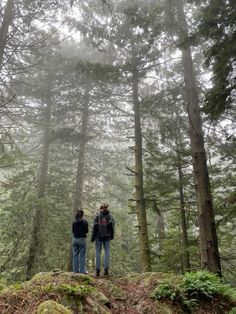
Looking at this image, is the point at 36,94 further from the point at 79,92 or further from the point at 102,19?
the point at 102,19

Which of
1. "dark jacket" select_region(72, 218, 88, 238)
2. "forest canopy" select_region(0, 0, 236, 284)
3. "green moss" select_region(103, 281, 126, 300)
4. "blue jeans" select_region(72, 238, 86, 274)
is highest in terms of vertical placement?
"forest canopy" select_region(0, 0, 236, 284)

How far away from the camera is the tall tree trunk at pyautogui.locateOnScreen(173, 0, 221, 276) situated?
8.64 m

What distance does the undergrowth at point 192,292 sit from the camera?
581 centimetres

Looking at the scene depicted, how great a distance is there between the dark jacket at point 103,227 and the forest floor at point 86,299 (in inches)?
70.4

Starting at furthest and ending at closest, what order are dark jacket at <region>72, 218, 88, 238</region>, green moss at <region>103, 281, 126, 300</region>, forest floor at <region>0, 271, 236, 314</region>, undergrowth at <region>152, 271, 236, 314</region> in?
dark jacket at <region>72, 218, 88, 238</region>
green moss at <region>103, 281, 126, 300</region>
undergrowth at <region>152, 271, 236, 314</region>
forest floor at <region>0, 271, 236, 314</region>

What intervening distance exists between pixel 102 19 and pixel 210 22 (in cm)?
1040

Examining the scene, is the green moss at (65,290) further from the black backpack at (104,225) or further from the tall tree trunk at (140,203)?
the tall tree trunk at (140,203)

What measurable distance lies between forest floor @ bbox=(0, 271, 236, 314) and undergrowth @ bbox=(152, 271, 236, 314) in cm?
6

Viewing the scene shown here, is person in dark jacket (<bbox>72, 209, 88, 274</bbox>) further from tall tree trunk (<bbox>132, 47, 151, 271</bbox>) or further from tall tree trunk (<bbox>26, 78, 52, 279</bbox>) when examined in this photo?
tall tree trunk (<bbox>26, 78, 52, 279</bbox>)

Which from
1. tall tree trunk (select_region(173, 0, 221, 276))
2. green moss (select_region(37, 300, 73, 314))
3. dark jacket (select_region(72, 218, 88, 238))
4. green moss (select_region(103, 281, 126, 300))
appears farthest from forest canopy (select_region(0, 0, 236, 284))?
green moss (select_region(37, 300, 73, 314))

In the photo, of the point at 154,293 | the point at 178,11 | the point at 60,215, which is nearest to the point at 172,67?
the point at 178,11

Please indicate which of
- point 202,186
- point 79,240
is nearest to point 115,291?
point 79,240

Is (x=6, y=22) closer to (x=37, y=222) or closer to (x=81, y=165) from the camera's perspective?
(x=81, y=165)

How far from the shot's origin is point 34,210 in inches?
649
